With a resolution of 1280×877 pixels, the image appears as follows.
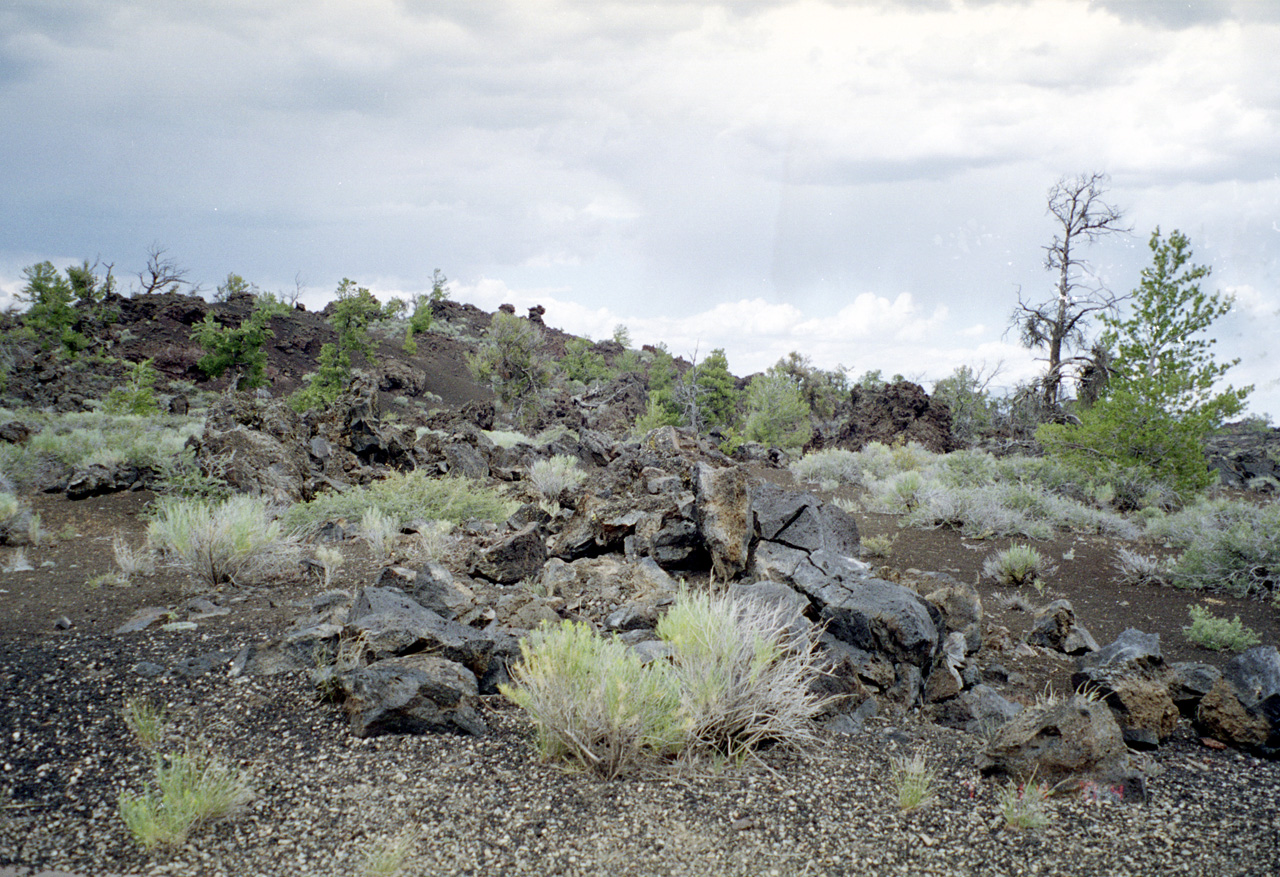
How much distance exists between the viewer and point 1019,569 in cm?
803

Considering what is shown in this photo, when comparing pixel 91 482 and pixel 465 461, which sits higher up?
pixel 465 461

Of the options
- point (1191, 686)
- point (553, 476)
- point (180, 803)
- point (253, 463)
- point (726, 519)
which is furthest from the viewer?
point (553, 476)

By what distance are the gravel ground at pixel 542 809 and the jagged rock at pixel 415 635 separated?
0.46 m

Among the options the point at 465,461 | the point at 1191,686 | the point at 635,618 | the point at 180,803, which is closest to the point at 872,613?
the point at 635,618

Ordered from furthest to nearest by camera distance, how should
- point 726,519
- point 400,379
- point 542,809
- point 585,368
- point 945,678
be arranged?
point 585,368, point 400,379, point 726,519, point 945,678, point 542,809

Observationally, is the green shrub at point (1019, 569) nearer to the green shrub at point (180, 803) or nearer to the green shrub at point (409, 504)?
the green shrub at point (409, 504)

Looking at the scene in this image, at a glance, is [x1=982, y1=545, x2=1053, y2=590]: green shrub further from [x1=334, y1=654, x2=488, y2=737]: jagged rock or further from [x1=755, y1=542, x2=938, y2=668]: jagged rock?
[x1=334, y1=654, x2=488, y2=737]: jagged rock

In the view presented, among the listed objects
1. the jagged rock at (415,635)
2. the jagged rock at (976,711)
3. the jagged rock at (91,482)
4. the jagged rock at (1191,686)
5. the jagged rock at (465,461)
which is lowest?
the jagged rock at (976,711)

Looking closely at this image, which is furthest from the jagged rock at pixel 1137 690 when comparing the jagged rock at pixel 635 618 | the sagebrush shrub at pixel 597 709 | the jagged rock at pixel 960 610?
the jagged rock at pixel 635 618

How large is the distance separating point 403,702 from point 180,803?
1.07 metres

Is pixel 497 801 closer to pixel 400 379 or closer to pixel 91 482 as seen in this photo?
pixel 91 482

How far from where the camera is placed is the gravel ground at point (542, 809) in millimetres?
2789

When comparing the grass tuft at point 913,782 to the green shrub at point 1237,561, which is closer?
the grass tuft at point 913,782

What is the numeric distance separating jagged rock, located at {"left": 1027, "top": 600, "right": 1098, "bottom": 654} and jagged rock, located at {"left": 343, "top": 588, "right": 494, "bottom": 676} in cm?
459
